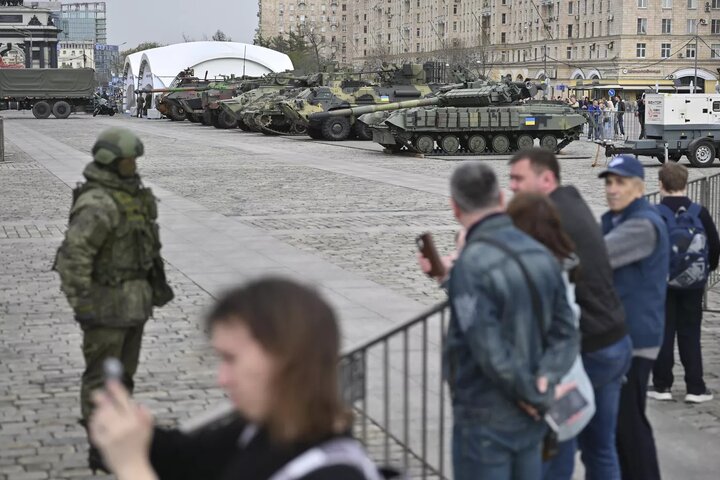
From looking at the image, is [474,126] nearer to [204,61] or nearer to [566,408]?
[566,408]

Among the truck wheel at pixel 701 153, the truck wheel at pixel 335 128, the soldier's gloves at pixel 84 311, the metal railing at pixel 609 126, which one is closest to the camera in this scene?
the soldier's gloves at pixel 84 311

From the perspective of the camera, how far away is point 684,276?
8562 millimetres

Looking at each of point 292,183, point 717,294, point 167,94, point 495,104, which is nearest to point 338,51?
point 167,94

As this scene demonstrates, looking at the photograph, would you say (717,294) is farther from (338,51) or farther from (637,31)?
(338,51)

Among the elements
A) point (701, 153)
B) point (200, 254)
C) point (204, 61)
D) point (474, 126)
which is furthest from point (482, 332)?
point (204, 61)

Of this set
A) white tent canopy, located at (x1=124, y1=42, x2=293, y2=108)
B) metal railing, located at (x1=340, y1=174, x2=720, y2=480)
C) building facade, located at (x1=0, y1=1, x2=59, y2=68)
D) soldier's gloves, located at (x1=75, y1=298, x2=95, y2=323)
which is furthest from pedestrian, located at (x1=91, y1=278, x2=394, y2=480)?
building facade, located at (x1=0, y1=1, x2=59, y2=68)

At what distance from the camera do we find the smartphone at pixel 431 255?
5.44 m

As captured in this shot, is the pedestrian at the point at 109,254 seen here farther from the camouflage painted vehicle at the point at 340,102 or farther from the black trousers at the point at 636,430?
the camouflage painted vehicle at the point at 340,102

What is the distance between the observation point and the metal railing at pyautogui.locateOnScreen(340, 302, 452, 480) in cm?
528

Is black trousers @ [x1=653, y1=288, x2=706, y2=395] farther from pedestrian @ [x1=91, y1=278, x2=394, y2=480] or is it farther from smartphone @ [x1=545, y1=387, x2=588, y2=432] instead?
pedestrian @ [x1=91, y1=278, x2=394, y2=480]

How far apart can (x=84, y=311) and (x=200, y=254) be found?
8451mm

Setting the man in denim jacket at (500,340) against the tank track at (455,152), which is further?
the tank track at (455,152)

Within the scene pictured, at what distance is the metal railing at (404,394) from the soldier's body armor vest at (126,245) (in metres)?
1.82

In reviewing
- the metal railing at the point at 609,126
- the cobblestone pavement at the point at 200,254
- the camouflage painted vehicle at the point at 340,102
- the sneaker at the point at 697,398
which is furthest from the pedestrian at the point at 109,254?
the metal railing at the point at 609,126
